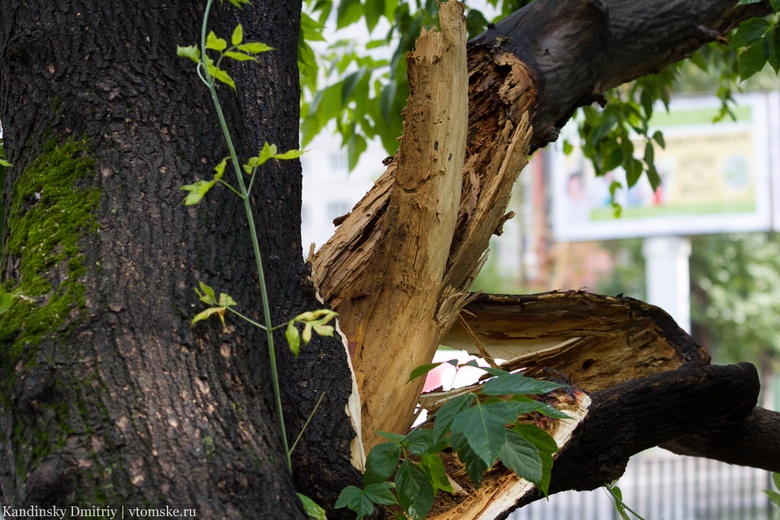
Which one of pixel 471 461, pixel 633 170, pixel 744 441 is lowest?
pixel 744 441

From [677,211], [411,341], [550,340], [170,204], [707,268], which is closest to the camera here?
[170,204]

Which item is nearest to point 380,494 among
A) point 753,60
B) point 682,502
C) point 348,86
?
point 753,60

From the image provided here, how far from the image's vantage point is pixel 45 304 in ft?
4.31

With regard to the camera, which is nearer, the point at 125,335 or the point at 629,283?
the point at 125,335

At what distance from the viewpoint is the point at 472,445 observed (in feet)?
4.10

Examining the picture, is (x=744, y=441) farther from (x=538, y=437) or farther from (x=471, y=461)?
(x=471, y=461)

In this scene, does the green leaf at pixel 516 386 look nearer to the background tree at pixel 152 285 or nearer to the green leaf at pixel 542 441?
the green leaf at pixel 542 441

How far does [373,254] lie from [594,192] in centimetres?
1234

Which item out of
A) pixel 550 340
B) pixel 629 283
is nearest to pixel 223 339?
pixel 550 340

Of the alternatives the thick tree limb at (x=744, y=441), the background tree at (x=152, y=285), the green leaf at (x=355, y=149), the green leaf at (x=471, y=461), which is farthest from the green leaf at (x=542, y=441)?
the green leaf at (x=355, y=149)

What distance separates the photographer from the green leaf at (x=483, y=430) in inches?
48.9

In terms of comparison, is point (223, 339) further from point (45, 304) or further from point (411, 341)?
point (411, 341)

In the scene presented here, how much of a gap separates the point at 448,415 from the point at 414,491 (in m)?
0.18

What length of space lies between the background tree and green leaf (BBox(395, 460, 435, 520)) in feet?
0.38
